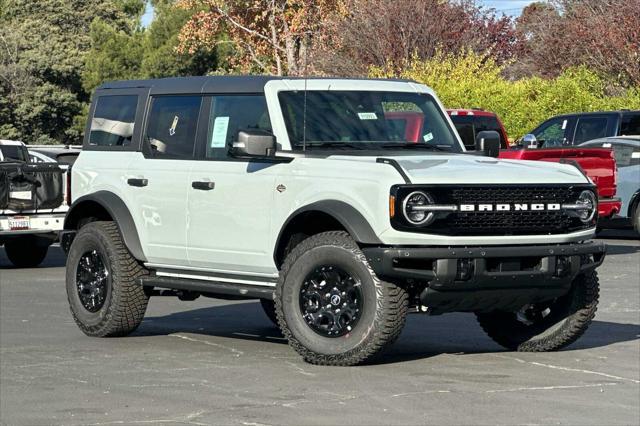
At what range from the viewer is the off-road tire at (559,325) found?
1094 centimetres

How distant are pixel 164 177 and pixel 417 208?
2641 mm

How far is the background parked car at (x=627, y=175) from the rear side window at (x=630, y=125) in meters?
2.24

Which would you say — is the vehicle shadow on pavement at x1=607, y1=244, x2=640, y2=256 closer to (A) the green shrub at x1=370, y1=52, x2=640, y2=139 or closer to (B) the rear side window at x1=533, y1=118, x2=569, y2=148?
(B) the rear side window at x1=533, y1=118, x2=569, y2=148

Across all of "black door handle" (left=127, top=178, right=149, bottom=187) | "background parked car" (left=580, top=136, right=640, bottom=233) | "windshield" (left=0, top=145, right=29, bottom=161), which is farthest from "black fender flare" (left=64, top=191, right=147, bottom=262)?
"background parked car" (left=580, top=136, right=640, bottom=233)

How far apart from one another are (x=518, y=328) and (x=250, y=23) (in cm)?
4412

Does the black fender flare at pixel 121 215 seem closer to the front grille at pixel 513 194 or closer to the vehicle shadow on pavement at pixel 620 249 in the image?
the front grille at pixel 513 194

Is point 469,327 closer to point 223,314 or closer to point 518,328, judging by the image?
point 518,328

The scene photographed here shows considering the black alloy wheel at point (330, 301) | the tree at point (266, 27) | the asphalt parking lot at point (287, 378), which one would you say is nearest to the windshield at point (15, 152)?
the asphalt parking lot at point (287, 378)

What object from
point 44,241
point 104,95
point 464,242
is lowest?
point 44,241

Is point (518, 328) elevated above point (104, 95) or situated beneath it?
situated beneath

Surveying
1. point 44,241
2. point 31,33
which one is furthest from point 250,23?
point 44,241

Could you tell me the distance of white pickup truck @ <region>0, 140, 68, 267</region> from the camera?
19188mm

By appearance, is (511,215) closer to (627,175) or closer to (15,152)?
(15,152)

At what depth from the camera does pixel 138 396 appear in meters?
9.11
